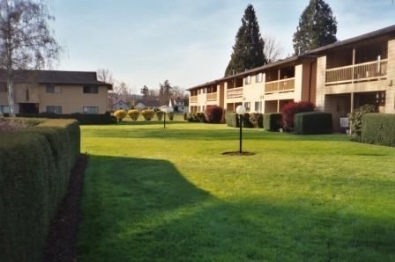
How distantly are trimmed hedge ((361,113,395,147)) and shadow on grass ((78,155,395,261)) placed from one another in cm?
1133

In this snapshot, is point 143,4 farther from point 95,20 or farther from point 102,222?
point 102,222

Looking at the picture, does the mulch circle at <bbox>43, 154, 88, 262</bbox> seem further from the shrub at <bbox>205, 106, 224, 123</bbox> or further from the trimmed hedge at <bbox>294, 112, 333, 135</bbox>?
the shrub at <bbox>205, 106, 224, 123</bbox>

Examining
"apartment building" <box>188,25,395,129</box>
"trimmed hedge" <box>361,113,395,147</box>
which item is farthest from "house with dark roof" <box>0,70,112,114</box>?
"trimmed hedge" <box>361,113,395,147</box>

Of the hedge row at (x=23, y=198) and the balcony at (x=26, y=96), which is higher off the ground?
the balcony at (x=26, y=96)

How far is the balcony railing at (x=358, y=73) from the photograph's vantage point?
73.2ft

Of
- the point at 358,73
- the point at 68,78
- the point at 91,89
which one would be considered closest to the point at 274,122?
the point at 358,73

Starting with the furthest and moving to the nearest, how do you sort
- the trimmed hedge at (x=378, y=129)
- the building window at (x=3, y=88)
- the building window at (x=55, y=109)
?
1. the building window at (x=55, y=109)
2. the building window at (x=3, y=88)
3. the trimmed hedge at (x=378, y=129)

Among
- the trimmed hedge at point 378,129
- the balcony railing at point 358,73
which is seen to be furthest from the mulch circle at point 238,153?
the balcony railing at point 358,73

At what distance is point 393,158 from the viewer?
12875 mm

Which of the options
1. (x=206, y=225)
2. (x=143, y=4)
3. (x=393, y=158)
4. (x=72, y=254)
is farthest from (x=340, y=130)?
(x=72, y=254)

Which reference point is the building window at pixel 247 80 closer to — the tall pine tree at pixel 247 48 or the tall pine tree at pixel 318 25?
the tall pine tree at pixel 247 48

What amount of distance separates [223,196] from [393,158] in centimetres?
763

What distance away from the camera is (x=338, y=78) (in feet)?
83.7

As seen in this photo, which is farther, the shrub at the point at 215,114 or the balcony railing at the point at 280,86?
the shrub at the point at 215,114
